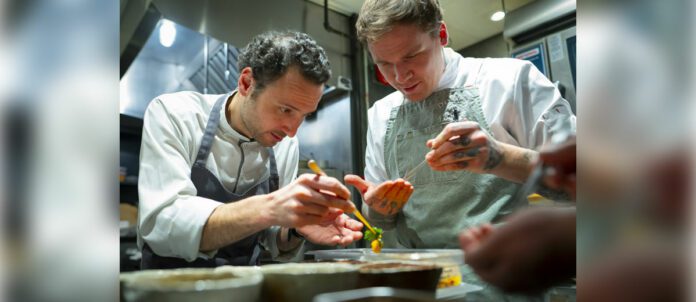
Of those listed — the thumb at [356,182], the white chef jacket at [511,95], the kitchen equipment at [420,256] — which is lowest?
the kitchen equipment at [420,256]

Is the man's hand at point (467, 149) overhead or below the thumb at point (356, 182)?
overhead

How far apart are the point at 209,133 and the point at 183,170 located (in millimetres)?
80

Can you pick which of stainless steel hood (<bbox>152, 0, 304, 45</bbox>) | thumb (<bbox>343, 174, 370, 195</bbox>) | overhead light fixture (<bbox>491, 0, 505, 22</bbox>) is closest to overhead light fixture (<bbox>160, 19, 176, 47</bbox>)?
stainless steel hood (<bbox>152, 0, 304, 45</bbox>)

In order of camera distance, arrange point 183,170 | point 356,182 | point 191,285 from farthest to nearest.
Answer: point 356,182
point 183,170
point 191,285

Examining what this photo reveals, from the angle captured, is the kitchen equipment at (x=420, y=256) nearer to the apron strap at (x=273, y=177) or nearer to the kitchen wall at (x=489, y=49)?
the apron strap at (x=273, y=177)

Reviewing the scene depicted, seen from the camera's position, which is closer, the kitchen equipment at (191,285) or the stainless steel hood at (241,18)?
the kitchen equipment at (191,285)

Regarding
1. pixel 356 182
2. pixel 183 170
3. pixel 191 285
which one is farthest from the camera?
pixel 356 182

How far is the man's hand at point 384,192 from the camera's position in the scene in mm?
690

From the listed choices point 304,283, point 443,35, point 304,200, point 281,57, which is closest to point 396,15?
point 443,35

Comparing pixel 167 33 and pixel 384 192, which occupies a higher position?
pixel 167 33

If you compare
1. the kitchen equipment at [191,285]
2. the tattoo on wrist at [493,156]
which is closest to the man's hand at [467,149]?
the tattoo on wrist at [493,156]

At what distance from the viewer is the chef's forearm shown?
0.58m

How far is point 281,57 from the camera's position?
644 millimetres

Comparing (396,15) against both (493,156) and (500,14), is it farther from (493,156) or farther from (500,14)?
(493,156)
